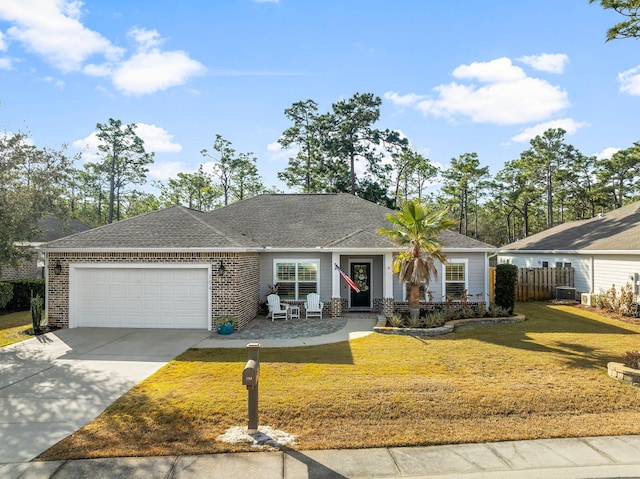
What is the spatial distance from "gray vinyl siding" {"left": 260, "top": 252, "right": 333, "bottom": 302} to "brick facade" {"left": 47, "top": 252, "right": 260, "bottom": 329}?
→ 8.24ft

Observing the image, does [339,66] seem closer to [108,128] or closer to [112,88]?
[112,88]

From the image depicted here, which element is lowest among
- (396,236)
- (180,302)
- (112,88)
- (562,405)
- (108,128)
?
(562,405)

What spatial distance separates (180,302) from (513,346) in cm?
1038

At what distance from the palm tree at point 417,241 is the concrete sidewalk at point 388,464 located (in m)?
7.62

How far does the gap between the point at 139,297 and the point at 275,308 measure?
4827mm

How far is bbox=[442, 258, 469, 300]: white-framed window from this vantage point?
15.5m

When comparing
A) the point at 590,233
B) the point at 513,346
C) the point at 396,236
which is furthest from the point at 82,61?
the point at 590,233

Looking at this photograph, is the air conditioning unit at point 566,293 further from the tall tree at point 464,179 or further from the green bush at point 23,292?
the green bush at point 23,292

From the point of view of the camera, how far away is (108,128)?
39719 mm

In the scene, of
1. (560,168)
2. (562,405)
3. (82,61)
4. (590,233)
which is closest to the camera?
(562,405)

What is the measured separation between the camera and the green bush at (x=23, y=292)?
17.3 m

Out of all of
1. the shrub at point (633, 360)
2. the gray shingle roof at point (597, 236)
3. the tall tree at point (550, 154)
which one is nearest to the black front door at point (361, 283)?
the shrub at point (633, 360)

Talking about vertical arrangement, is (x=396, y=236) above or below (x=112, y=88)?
below

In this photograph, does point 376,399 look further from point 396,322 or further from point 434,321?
point 434,321
